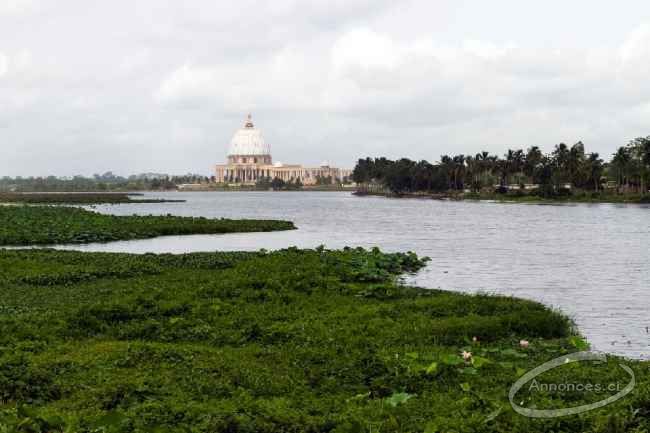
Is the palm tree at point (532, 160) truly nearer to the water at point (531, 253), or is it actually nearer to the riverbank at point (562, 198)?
A: the riverbank at point (562, 198)

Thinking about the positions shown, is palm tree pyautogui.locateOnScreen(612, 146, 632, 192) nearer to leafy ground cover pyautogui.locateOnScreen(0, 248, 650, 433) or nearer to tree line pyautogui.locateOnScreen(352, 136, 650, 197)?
tree line pyautogui.locateOnScreen(352, 136, 650, 197)

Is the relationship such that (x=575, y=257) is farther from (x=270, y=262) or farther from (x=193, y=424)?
(x=193, y=424)

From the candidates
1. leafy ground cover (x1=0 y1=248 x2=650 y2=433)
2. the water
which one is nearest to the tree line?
the water

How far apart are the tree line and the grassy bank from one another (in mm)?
78711

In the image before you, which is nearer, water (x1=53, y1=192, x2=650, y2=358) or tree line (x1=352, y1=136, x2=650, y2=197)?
water (x1=53, y1=192, x2=650, y2=358)

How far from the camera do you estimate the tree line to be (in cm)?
12294

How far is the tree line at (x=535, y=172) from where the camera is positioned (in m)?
123

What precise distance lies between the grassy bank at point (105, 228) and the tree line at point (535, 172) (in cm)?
7871

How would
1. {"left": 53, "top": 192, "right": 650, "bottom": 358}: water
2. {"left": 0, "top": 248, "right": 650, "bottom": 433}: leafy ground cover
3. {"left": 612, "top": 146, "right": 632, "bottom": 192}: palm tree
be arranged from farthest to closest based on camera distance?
{"left": 612, "top": 146, "right": 632, "bottom": 192}: palm tree
{"left": 53, "top": 192, "right": 650, "bottom": 358}: water
{"left": 0, "top": 248, "right": 650, "bottom": 433}: leafy ground cover

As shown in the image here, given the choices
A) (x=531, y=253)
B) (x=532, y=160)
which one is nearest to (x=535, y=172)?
(x=532, y=160)

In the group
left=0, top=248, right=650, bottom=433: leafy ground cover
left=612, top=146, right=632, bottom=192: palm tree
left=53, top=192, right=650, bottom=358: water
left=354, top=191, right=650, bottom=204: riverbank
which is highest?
left=612, top=146, right=632, bottom=192: palm tree

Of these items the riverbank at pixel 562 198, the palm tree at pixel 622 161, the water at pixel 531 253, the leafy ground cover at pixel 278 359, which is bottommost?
the water at pixel 531 253

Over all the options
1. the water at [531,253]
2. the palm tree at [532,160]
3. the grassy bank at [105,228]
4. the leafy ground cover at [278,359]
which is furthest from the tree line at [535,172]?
the leafy ground cover at [278,359]

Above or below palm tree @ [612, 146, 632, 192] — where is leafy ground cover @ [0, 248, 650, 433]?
below
